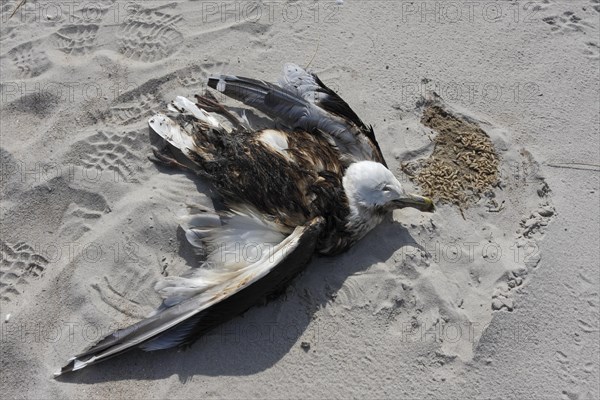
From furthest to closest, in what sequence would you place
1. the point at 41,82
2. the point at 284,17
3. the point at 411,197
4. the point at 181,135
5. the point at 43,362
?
1. the point at 284,17
2. the point at 41,82
3. the point at 181,135
4. the point at 411,197
5. the point at 43,362

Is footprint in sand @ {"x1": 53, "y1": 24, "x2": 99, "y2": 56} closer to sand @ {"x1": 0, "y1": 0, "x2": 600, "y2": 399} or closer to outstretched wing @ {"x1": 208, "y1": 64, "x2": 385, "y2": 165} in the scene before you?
sand @ {"x1": 0, "y1": 0, "x2": 600, "y2": 399}

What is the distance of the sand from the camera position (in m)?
3.56

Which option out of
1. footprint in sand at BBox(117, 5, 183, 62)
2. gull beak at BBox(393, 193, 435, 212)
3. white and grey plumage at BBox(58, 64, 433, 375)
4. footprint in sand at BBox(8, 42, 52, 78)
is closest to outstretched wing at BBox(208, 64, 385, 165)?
white and grey plumage at BBox(58, 64, 433, 375)

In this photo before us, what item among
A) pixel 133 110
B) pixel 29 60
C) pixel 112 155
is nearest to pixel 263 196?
pixel 112 155

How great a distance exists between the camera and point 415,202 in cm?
382

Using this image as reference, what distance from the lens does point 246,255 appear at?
11.9ft

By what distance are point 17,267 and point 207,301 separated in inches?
62.1

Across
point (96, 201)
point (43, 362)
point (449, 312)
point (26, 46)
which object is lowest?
point (43, 362)

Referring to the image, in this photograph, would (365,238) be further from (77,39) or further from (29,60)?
(29,60)

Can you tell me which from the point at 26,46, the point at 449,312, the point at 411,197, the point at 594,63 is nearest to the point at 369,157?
the point at 411,197

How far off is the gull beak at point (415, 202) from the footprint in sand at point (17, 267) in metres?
2.64

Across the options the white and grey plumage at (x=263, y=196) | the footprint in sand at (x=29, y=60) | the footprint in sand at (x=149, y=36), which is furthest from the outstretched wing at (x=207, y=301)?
the footprint in sand at (x=29, y=60)

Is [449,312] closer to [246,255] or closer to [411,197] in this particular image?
Answer: [411,197]

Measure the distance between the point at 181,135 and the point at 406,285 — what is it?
207cm
